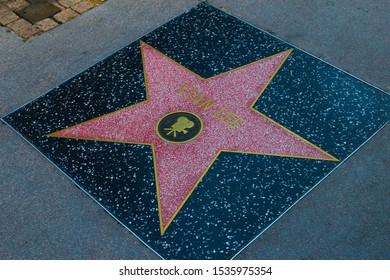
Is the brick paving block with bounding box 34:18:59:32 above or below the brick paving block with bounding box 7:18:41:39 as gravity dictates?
above

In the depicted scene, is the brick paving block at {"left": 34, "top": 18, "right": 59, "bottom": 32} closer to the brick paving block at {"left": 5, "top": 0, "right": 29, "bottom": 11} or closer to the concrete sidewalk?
the concrete sidewalk

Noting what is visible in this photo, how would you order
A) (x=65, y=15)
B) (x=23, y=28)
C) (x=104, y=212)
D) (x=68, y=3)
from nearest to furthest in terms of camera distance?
1. (x=104, y=212)
2. (x=23, y=28)
3. (x=65, y=15)
4. (x=68, y=3)

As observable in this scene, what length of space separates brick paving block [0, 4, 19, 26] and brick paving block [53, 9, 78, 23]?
0.36 meters

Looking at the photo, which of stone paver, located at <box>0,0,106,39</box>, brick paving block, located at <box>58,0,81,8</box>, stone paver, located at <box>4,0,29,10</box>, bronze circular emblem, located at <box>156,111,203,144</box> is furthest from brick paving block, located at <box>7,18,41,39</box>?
bronze circular emblem, located at <box>156,111,203,144</box>

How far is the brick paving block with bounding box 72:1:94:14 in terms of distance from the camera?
4756 millimetres

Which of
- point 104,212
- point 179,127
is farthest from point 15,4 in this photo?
point 104,212

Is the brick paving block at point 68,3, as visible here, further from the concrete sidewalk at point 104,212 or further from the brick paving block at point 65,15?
the concrete sidewalk at point 104,212

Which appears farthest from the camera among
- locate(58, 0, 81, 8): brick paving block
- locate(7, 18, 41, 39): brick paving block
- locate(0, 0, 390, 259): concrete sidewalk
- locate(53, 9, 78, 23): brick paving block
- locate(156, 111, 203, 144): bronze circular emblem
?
locate(58, 0, 81, 8): brick paving block

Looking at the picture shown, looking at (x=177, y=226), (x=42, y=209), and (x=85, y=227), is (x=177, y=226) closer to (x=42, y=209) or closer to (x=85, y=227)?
(x=85, y=227)

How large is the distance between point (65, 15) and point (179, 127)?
178cm

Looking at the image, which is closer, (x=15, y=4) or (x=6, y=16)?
(x=6, y=16)

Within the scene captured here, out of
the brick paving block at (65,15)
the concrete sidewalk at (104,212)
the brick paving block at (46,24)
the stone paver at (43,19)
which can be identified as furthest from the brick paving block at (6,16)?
the brick paving block at (65,15)

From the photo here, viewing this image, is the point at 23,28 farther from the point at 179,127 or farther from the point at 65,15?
the point at 179,127

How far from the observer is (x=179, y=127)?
3.68 m
